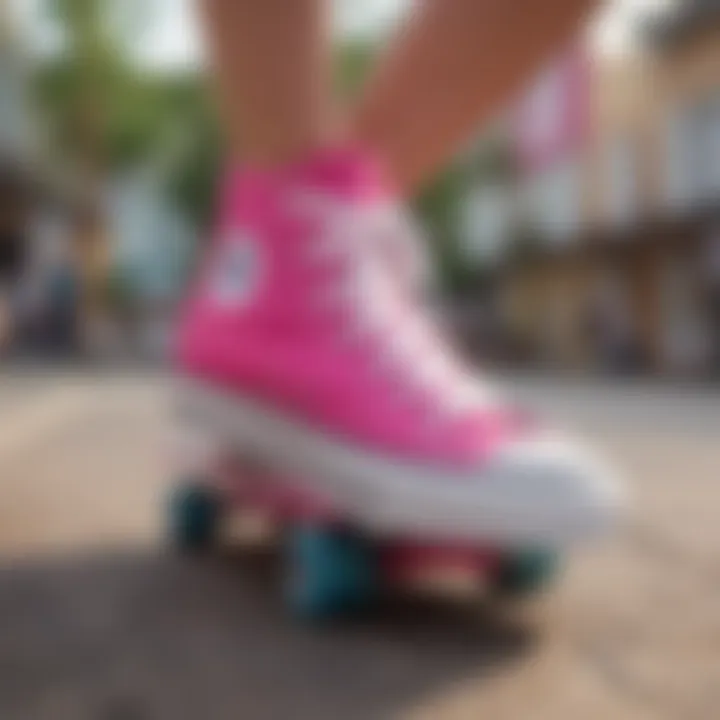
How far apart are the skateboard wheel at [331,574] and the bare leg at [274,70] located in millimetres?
209

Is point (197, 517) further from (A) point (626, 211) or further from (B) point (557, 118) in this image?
(B) point (557, 118)

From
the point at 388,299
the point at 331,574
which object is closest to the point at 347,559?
the point at 331,574

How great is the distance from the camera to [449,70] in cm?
70

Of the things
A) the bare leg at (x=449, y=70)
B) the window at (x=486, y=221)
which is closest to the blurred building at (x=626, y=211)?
the window at (x=486, y=221)

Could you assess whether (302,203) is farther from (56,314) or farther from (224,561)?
(56,314)

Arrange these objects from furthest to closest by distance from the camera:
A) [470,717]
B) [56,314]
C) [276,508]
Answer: [56,314] < [276,508] < [470,717]

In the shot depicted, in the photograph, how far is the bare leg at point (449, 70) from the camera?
26.1 inches

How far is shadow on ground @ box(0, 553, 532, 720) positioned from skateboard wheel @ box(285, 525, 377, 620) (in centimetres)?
1

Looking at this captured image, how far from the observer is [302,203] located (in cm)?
67

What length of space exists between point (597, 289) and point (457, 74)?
6738 millimetres

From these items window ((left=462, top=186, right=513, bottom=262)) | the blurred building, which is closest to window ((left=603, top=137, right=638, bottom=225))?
the blurred building

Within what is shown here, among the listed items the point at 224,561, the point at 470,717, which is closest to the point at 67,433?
the point at 224,561

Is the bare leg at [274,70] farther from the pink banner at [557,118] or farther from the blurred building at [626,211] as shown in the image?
the pink banner at [557,118]

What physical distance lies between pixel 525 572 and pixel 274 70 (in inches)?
11.2
